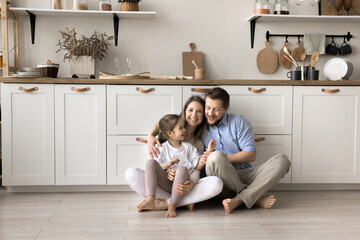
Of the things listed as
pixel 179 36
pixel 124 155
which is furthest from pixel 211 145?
pixel 179 36

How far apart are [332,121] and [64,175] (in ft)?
6.38

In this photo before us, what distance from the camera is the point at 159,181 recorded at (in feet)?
8.58

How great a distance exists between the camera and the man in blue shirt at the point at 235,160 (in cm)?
262

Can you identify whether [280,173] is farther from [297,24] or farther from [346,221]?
[297,24]

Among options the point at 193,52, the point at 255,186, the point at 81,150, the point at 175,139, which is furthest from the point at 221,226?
the point at 193,52

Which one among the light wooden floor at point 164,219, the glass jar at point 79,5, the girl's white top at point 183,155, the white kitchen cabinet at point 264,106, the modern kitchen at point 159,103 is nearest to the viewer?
the light wooden floor at point 164,219

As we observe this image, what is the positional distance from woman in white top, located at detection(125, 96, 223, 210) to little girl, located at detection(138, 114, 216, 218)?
40mm

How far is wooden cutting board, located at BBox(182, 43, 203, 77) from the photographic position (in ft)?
11.7

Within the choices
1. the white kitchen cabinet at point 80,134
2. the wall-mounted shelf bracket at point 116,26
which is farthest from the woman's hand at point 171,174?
the wall-mounted shelf bracket at point 116,26

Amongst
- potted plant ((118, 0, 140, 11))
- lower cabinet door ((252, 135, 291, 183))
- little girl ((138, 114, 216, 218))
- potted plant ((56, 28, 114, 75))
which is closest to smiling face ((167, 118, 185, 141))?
little girl ((138, 114, 216, 218))

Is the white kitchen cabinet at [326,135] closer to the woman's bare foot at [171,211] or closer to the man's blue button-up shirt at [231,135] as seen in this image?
the man's blue button-up shirt at [231,135]

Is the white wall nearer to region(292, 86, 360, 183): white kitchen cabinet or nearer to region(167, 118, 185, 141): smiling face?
region(292, 86, 360, 183): white kitchen cabinet

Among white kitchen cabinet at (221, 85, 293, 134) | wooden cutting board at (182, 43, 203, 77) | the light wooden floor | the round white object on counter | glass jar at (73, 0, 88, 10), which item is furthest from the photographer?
wooden cutting board at (182, 43, 203, 77)

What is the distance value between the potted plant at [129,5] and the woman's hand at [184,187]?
1.52 m
